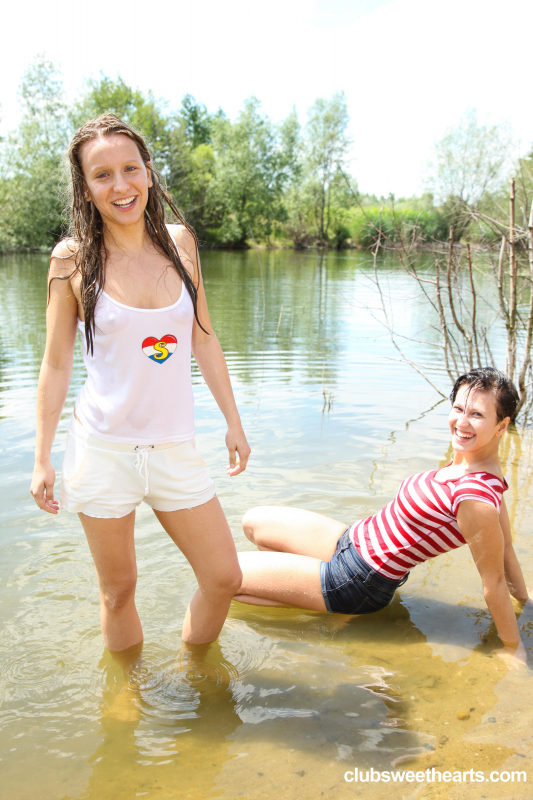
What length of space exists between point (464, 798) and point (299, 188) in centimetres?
4814

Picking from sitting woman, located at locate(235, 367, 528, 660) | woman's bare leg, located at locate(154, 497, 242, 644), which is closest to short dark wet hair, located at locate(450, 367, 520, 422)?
sitting woman, located at locate(235, 367, 528, 660)

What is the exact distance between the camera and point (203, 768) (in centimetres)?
216

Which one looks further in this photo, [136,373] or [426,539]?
[426,539]

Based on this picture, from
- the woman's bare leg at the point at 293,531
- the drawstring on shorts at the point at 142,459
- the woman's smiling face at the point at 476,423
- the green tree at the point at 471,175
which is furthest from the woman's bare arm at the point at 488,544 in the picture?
the green tree at the point at 471,175

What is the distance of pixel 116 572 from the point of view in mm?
2219

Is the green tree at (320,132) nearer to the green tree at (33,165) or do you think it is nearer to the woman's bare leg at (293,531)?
the green tree at (33,165)

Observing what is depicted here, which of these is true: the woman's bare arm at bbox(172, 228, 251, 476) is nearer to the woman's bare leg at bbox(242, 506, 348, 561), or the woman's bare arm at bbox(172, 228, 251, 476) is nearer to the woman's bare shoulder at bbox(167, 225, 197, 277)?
the woman's bare shoulder at bbox(167, 225, 197, 277)

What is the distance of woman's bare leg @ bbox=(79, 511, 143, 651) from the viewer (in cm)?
214

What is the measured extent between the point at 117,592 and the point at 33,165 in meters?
39.0

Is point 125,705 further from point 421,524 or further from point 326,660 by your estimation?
point 421,524

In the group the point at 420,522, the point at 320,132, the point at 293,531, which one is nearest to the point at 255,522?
the point at 293,531

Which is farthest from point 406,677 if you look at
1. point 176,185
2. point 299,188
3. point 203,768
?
point 299,188

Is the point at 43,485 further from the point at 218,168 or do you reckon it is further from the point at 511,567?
the point at 218,168

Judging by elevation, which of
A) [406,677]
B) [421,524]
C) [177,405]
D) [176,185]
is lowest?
[406,677]
